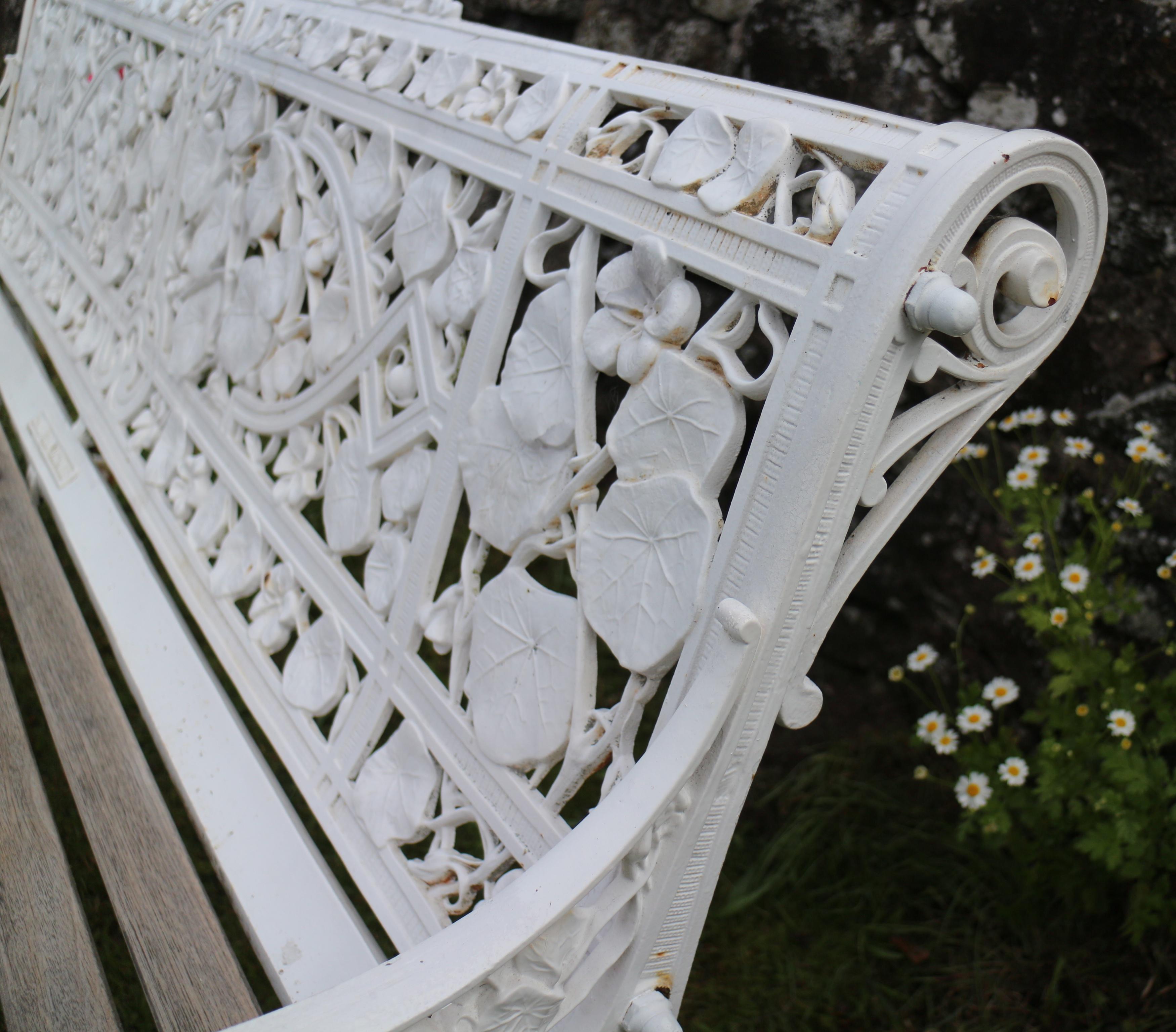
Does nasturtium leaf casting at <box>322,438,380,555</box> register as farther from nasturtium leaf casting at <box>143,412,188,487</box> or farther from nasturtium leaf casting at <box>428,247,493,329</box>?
nasturtium leaf casting at <box>143,412,188,487</box>

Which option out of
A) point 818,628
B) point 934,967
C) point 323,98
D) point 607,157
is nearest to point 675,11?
point 323,98

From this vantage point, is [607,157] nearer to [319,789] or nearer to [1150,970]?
[319,789]

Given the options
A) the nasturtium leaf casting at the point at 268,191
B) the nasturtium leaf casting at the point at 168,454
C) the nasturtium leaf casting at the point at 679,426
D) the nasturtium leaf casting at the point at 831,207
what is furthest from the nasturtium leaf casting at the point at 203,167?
the nasturtium leaf casting at the point at 831,207

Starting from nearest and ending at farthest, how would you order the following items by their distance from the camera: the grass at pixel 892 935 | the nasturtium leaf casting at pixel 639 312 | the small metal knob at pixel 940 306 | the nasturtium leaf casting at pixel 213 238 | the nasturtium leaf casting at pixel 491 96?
the small metal knob at pixel 940 306, the nasturtium leaf casting at pixel 639 312, the nasturtium leaf casting at pixel 491 96, the grass at pixel 892 935, the nasturtium leaf casting at pixel 213 238

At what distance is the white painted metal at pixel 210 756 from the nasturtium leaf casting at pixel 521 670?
0.35 meters

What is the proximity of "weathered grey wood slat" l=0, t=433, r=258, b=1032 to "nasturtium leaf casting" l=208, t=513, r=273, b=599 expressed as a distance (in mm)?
235

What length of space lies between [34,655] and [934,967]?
1644mm

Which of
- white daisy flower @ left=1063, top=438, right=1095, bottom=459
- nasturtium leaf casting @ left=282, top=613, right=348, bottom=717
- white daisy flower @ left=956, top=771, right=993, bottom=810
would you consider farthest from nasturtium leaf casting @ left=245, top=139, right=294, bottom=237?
white daisy flower @ left=956, top=771, right=993, bottom=810

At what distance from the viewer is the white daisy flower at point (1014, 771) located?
1654mm

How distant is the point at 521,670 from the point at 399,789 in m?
0.33

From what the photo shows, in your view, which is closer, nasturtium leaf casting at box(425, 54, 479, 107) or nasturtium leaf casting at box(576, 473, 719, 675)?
nasturtium leaf casting at box(576, 473, 719, 675)

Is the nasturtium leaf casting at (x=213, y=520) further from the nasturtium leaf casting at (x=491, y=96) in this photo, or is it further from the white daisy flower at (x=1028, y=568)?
the white daisy flower at (x=1028, y=568)

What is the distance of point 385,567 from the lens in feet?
4.94

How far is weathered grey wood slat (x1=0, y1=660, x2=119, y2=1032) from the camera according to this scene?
1121 millimetres
